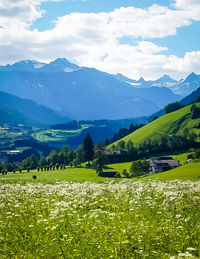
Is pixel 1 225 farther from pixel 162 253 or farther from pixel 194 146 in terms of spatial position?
pixel 194 146

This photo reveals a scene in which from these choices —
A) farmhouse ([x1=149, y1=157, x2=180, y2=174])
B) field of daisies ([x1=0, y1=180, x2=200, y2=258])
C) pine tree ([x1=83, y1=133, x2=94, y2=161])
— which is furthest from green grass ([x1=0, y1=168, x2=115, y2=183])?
pine tree ([x1=83, y1=133, x2=94, y2=161])

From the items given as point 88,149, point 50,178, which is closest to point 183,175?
point 50,178

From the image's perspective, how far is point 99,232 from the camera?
10.0m

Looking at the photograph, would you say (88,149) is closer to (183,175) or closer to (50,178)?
(50,178)

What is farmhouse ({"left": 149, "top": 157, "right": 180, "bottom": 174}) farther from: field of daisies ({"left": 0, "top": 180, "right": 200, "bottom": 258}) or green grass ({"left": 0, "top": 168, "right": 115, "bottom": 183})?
field of daisies ({"left": 0, "top": 180, "right": 200, "bottom": 258})

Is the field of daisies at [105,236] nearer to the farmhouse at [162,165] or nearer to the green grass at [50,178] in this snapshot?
the green grass at [50,178]

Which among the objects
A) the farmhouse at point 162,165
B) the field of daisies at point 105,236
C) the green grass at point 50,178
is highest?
the field of daisies at point 105,236

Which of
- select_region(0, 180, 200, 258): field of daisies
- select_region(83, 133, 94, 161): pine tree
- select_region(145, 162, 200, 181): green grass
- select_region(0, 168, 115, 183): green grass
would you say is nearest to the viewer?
select_region(0, 180, 200, 258): field of daisies

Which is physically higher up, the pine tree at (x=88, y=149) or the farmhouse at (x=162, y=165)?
the pine tree at (x=88, y=149)

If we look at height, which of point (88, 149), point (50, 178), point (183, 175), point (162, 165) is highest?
point (88, 149)

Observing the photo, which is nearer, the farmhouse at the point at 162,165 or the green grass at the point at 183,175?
the green grass at the point at 183,175

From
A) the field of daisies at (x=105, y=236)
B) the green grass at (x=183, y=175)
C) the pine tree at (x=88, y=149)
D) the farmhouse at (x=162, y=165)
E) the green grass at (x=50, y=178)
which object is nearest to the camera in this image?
the field of daisies at (x=105, y=236)

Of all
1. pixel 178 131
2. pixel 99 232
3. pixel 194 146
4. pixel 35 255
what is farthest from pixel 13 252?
pixel 178 131

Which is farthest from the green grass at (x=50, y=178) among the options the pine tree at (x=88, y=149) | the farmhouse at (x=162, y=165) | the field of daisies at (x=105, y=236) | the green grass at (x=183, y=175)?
the pine tree at (x=88, y=149)
